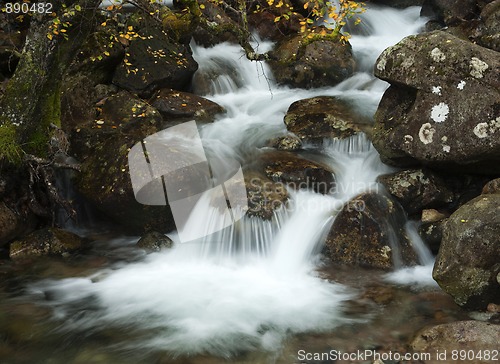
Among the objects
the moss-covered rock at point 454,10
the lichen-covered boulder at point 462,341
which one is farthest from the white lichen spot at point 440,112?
the moss-covered rock at point 454,10

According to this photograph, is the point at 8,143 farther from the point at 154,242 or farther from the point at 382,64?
the point at 382,64

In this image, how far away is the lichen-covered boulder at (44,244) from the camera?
6422mm

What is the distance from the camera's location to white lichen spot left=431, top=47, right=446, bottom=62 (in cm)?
639

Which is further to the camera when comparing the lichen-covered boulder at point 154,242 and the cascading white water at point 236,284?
the lichen-covered boulder at point 154,242

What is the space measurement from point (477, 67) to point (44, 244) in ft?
22.3

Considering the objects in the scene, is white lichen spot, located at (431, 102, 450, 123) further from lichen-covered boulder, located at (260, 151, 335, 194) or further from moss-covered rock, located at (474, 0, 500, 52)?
moss-covered rock, located at (474, 0, 500, 52)

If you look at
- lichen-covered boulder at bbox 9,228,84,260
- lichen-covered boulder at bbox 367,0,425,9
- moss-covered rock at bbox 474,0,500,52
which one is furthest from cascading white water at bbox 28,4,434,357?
lichen-covered boulder at bbox 367,0,425,9

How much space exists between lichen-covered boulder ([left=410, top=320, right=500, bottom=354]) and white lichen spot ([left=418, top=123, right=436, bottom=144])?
9.69 ft

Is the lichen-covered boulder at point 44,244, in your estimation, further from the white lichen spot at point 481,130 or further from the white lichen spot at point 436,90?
the white lichen spot at point 481,130

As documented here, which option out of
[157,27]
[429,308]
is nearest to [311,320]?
[429,308]

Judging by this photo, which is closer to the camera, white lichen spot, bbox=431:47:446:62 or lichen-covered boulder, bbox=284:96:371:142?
white lichen spot, bbox=431:47:446:62

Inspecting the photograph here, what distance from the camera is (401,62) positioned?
670cm

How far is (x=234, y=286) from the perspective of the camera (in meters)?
5.88

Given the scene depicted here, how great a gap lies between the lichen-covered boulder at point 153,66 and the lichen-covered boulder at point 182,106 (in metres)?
0.31
